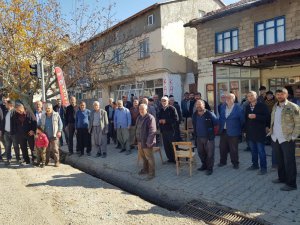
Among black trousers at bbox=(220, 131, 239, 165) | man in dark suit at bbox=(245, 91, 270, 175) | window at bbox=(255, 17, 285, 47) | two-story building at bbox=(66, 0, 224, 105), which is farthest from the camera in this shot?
two-story building at bbox=(66, 0, 224, 105)

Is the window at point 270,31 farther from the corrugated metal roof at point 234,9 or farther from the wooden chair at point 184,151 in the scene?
the wooden chair at point 184,151

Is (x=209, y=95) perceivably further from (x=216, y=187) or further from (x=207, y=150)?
(x=216, y=187)

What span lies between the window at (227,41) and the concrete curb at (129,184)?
9.93m

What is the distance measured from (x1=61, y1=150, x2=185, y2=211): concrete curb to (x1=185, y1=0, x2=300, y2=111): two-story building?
17.6 ft

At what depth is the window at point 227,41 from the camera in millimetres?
15069

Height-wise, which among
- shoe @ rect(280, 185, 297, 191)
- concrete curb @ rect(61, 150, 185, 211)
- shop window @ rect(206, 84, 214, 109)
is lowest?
concrete curb @ rect(61, 150, 185, 211)

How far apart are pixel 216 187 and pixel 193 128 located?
174cm

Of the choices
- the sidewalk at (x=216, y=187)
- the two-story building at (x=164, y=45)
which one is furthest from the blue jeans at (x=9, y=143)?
the two-story building at (x=164, y=45)

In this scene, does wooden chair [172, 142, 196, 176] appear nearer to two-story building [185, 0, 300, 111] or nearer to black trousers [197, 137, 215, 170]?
black trousers [197, 137, 215, 170]

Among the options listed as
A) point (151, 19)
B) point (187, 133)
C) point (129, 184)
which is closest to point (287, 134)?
point (129, 184)

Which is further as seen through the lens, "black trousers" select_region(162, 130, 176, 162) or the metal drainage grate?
"black trousers" select_region(162, 130, 176, 162)

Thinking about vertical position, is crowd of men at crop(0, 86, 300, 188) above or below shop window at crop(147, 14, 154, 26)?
below

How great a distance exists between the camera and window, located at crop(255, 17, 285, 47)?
13211 millimetres

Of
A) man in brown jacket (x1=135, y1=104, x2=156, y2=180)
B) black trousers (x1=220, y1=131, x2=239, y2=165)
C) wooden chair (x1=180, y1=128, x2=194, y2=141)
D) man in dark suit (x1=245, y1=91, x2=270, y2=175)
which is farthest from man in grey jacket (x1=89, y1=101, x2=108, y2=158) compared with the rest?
man in dark suit (x1=245, y1=91, x2=270, y2=175)
